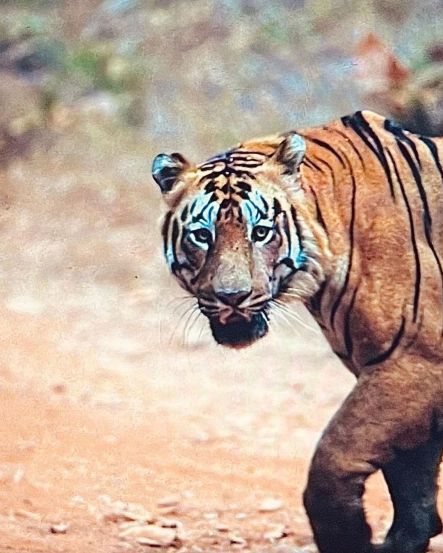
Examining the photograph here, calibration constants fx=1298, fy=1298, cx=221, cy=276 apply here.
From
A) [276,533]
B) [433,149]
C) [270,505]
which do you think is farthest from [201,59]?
[433,149]

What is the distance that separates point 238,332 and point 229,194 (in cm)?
35

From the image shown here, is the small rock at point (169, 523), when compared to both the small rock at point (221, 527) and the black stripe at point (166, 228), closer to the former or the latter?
the small rock at point (221, 527)

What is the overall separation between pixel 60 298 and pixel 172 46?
137 centimetres

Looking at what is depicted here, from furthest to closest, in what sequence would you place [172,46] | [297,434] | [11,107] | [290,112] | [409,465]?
1. [11,107]
2. [172,46]
3. [290,112]
4. [297,434]
5. [409,465]

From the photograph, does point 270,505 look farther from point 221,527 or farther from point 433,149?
point 433,149

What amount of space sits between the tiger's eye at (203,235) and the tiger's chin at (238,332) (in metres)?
0.19

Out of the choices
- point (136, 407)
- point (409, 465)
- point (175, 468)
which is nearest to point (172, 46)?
point (136, 407)

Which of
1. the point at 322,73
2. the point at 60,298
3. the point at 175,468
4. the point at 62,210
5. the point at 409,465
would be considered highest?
the point at 322,73

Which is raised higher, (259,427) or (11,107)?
(11,107)

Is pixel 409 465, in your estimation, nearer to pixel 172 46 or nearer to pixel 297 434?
pixel 297 434

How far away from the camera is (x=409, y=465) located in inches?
134

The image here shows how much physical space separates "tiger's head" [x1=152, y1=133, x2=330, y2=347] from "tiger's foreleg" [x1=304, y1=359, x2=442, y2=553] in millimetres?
293

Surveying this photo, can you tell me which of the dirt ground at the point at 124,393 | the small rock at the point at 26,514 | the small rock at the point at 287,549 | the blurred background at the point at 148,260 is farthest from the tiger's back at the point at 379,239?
the small rock at the point at 26,514

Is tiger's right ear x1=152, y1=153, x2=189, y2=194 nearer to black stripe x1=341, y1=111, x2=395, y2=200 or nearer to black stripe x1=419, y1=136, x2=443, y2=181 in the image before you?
black stripe x1=341, y1=111, x2=395, y2=200
